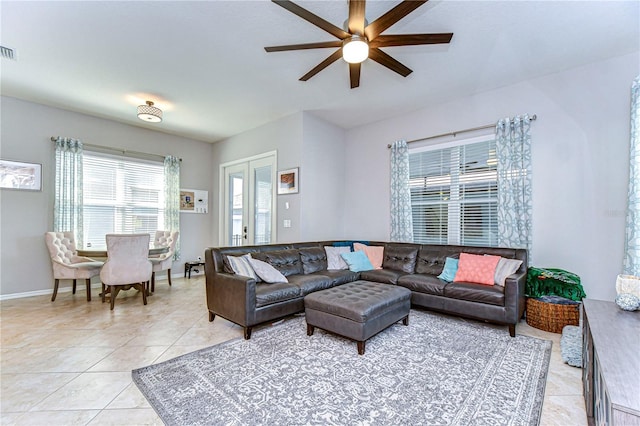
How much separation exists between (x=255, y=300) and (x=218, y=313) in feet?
2.06

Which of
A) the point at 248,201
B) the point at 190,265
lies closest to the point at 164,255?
the point at 190,265

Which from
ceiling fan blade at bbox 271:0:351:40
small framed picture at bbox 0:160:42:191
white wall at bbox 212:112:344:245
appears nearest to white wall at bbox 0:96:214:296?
small framed picture at bbox 0:160:42:191

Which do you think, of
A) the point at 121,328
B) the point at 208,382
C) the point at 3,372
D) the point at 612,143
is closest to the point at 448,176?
the point at 612,143

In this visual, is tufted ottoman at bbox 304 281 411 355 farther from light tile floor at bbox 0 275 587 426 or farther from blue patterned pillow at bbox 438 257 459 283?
light tile floor at bbox 0 275 587 426

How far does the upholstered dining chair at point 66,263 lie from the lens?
13.3ft

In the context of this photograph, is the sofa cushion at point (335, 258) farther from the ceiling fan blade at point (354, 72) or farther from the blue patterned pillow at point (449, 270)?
the ceiling fan blade at point (354, 72)

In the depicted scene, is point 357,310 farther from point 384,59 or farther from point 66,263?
point 66,263

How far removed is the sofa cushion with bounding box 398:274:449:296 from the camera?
3352 millimetres

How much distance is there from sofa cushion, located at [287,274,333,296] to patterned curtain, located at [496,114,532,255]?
7.92 ft

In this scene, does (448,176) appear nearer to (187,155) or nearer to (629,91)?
(629,91)

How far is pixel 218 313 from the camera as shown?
10.3 feet

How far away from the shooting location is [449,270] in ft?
11.7

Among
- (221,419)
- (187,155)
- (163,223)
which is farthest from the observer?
(187,155)

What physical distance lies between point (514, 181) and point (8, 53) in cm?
612
